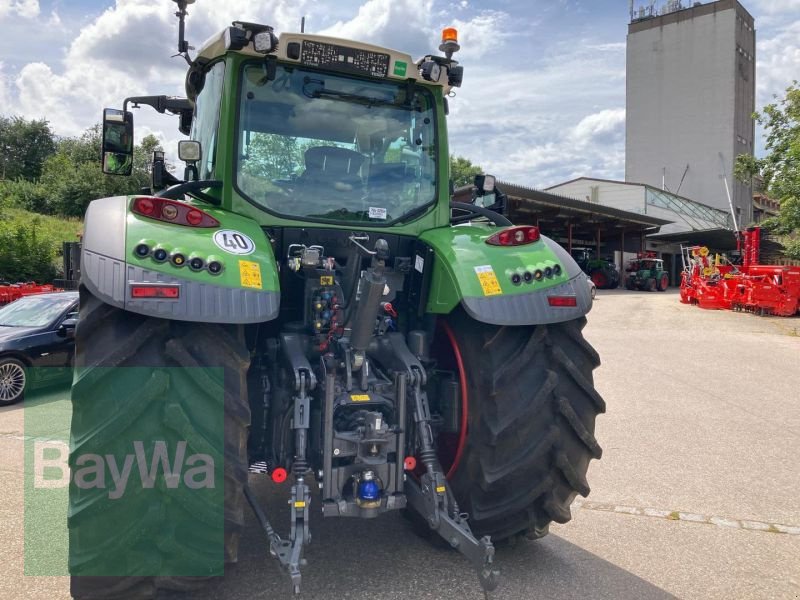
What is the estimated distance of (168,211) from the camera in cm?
286

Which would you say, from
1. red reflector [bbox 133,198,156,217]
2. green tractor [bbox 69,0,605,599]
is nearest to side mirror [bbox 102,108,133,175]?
green tractor [bbox 69,0,605,599]

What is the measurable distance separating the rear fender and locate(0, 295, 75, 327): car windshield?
24.0ft

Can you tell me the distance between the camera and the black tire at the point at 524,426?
3.11m

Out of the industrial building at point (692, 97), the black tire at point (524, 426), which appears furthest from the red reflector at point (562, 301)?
the industrial building at point (692, 97)

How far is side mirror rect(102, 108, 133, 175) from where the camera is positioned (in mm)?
3996

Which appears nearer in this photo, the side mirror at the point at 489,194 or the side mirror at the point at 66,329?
the side mirror at the point at 489,194

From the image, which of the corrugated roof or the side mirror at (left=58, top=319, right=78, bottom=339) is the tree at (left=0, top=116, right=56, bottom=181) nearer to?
the corrugated roof

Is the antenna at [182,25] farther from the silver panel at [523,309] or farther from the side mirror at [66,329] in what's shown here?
the side mirror at [66,329]

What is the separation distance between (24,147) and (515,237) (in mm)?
60093

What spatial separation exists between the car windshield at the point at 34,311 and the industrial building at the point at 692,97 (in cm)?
5106

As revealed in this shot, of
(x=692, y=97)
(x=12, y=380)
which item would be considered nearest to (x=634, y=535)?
(x=12, y=380)

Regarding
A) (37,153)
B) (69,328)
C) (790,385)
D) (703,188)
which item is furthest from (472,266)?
(37,153)

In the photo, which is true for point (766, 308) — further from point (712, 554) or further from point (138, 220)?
point (138, 220)

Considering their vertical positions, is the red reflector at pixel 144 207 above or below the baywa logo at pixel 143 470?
above
